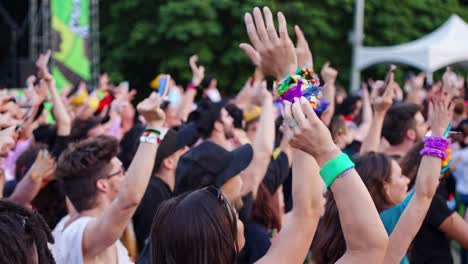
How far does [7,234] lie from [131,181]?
1230 millimetres

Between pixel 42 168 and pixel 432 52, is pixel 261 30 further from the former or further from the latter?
pixel 432 52

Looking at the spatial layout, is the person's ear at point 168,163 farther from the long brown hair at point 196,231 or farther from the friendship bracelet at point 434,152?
the long brown hair at point 196,231

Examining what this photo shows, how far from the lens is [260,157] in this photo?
4504mm

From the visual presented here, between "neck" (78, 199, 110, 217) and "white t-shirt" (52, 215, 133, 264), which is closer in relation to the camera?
"white t-shirt" (52, 215, 133, 264)

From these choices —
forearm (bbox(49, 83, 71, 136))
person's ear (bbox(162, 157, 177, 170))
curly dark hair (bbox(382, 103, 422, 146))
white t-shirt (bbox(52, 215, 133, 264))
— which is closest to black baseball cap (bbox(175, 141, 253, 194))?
white t-shirt (bbox(52, 215, 133, 264))

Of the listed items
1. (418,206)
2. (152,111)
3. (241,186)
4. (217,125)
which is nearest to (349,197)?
(418,206)

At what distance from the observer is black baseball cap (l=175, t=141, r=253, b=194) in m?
3.88

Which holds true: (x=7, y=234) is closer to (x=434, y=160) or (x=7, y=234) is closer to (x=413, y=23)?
(x=434, y=160)

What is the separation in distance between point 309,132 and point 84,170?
173 centimetres

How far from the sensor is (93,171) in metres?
3.61

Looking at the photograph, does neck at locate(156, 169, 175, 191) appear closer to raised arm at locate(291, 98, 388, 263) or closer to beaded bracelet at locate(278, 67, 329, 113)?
beaded bracelet at locate(278, 67, 329, 113)

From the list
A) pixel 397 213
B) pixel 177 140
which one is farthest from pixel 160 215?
pixel 177 140

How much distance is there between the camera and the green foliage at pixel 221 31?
19359 mm

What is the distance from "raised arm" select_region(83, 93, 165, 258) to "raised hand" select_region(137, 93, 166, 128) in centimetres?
5
